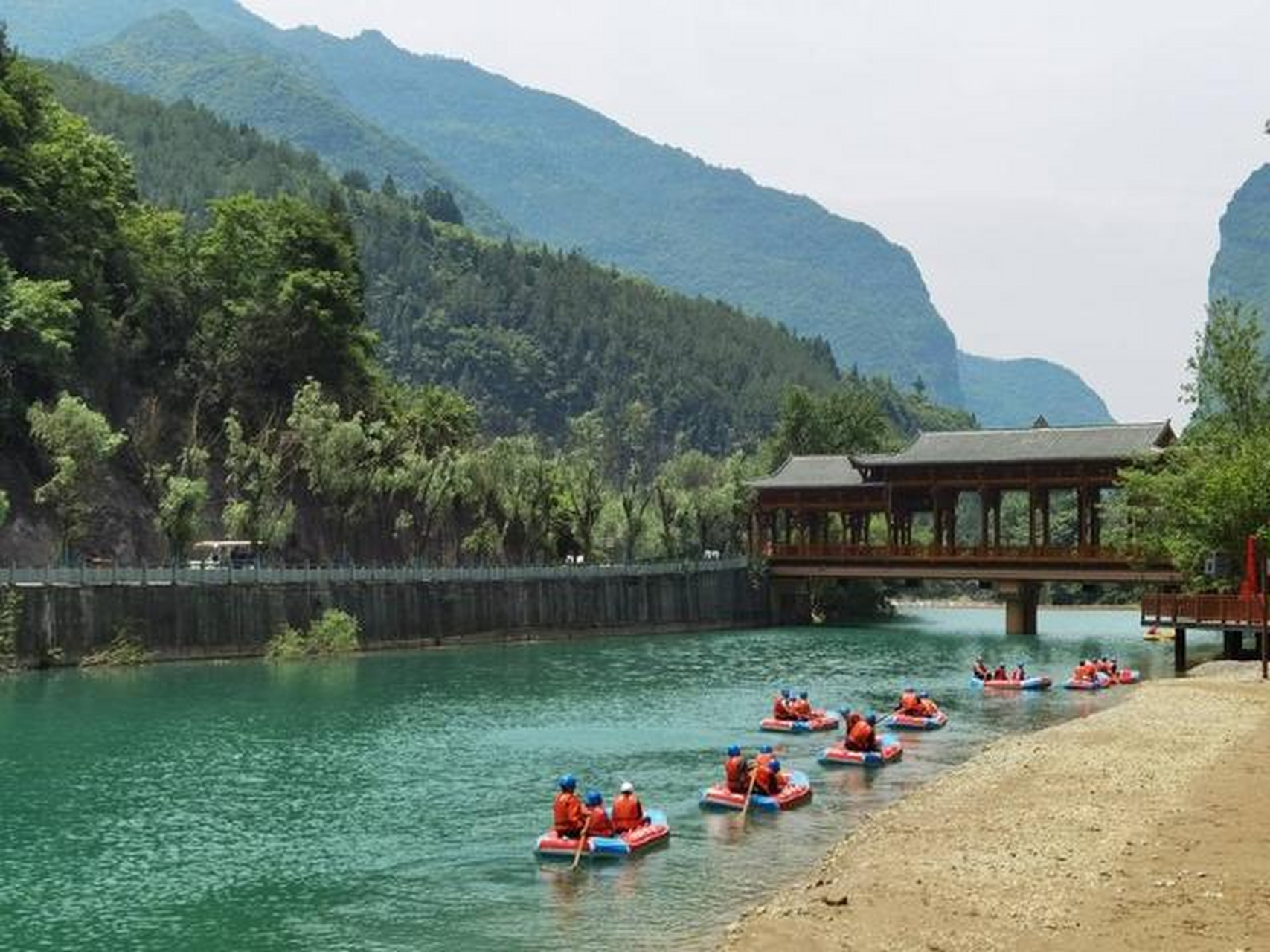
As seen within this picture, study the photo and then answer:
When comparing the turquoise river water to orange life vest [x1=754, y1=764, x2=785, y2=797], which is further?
orange life vest [x1=754, y1=764, x2=785, y2=797]

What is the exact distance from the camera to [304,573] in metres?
70.7

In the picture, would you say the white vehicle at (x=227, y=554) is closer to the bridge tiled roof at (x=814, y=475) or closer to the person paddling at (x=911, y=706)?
the bridge tiled roof at (x=814, y=475)

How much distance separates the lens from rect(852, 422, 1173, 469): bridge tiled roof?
275 feet

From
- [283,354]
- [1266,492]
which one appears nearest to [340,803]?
[1266,492]

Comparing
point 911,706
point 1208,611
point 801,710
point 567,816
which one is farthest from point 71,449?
point 1208,611

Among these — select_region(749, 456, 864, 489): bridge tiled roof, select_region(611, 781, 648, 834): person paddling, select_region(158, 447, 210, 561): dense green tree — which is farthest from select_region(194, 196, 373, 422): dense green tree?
select_region(611, 781, 648, 834): person paddling

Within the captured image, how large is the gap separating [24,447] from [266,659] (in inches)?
828

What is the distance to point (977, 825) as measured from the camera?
27000 millimetres

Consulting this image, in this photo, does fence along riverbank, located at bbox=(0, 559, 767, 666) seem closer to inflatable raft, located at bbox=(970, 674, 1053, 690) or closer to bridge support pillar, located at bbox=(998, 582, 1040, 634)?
bridge support pillar, located at bbox=(998, 582, 1040, 634)

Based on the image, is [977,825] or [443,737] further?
[443,737]

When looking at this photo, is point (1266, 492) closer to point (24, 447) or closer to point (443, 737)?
point (443, 737)

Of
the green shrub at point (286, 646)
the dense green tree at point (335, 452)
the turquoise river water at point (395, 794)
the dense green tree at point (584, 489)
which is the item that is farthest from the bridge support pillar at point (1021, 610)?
the green shrub at point (286, 646)

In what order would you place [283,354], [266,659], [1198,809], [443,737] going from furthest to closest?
[283,354]
[266,659]
[443,737]
[1198,809]

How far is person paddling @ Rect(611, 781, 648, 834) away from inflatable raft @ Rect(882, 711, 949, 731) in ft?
61.2
